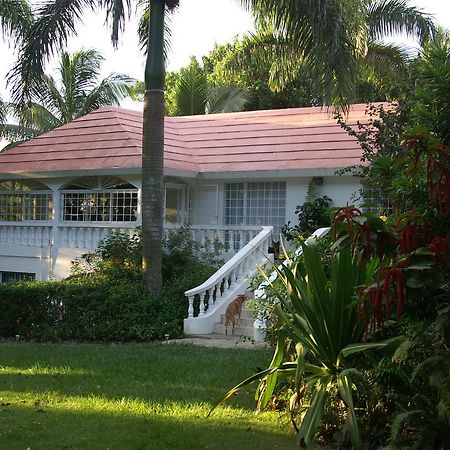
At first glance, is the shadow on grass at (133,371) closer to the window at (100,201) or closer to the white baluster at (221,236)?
the white baluster at (221,236)

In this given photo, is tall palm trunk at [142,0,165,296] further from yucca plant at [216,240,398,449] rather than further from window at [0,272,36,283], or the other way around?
yucca plant at [216,240,398,449]

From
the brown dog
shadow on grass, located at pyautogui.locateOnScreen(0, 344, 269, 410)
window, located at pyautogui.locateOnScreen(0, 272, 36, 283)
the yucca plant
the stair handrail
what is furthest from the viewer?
window, located at pyautogui.locateOnScreen(0, 272, 36, 283)

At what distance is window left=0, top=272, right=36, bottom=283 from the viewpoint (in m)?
19.9

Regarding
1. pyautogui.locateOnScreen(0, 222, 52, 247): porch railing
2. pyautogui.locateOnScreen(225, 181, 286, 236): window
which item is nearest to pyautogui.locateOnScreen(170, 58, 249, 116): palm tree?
pyautogui.locateOnScreen(225, 181, 286, 236): window

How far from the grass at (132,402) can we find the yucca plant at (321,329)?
46 centimetres

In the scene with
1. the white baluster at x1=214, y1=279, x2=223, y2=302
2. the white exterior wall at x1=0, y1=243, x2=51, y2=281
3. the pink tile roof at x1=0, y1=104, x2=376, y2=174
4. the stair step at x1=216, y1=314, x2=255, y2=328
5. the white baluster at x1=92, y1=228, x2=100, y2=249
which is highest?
the pink tile roof at x1=0, y1=104, x2=376, y2=174

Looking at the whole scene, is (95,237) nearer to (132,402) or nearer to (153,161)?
(153,161)

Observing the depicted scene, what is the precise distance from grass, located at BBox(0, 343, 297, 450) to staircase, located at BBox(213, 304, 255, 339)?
2170mm

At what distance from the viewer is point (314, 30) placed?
12.8m

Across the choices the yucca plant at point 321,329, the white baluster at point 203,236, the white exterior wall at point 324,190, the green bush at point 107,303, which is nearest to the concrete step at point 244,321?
the green bush at point 107,303

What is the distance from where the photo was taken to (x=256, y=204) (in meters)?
19.8

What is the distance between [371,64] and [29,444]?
21.2 meters

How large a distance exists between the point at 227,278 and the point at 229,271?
164 millimetres

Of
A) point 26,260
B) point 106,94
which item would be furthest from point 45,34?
point 106,94
